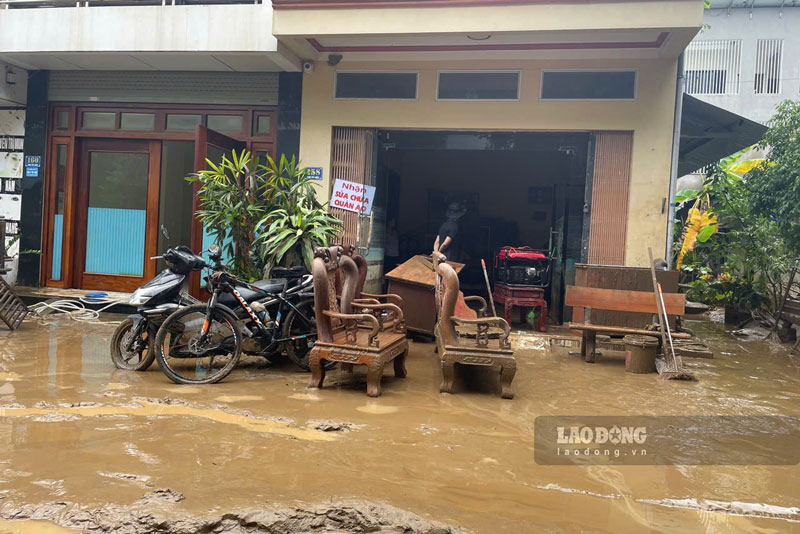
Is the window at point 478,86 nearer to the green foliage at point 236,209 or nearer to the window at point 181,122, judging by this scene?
the green foliage at point 236,209

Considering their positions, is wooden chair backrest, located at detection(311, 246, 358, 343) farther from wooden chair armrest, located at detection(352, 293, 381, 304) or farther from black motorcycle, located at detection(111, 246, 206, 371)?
black motorcycle, located at detection(111, 246, 206, 371)

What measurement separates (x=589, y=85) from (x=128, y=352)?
6579mm

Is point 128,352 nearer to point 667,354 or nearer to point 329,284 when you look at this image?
point 329,284

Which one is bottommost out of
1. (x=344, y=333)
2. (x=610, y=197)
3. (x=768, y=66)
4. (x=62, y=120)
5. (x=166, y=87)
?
(x=344, y=333)

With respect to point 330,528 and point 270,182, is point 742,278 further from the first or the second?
point 330,528

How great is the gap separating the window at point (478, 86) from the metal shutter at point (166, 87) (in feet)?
8.35

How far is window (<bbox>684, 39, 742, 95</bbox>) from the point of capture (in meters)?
18.8

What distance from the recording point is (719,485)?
9.96 feet

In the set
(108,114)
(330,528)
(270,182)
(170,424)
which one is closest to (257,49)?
(270,182)

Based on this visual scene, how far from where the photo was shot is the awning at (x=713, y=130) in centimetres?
891

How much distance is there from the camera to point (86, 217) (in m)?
9.44

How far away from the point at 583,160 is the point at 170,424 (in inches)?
266

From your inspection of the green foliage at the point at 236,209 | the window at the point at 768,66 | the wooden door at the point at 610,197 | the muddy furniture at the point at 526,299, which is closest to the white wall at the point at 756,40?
the window at the point at 768,66

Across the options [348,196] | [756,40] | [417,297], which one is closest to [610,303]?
[417,297]
